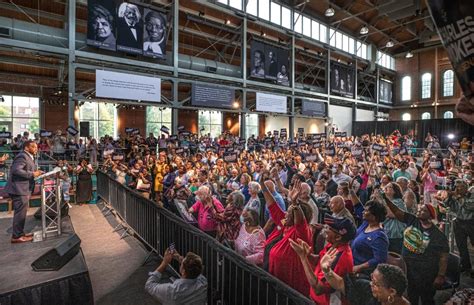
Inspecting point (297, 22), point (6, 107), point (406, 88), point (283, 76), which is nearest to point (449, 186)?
point (283, 76)

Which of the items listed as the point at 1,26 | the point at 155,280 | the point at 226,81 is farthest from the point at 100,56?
the point at 155,280

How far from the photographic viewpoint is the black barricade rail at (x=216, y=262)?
94.9 inches

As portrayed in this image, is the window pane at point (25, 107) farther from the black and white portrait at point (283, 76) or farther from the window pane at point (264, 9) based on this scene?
the black and white portrait at point (283, 76)

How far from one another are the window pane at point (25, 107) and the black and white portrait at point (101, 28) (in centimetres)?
1169

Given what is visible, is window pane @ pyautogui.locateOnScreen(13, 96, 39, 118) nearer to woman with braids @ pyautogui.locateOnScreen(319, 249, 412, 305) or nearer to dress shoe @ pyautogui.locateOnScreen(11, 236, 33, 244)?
dress shoe @ pyautogui.locateOnScreen(11, 236, 33, 244)

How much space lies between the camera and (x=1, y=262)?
378 centimetres

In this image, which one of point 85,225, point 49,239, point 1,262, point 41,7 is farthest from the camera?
point 41,7

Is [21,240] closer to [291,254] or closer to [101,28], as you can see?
[291,254]

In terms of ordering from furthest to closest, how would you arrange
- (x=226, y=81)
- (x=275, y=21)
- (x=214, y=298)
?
(x=275, y=21)
(x=226, y=81)
(x=214, y=298)

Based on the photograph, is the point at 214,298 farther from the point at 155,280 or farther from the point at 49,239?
the point at 49,239

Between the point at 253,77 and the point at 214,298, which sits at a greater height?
the point at 253,77

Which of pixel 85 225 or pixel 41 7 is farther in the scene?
pixel 41 7

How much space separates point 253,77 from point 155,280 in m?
17.6

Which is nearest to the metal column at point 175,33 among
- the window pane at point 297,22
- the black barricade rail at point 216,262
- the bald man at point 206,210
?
the window pane at point 297,22
